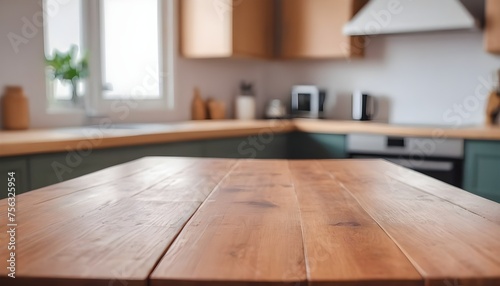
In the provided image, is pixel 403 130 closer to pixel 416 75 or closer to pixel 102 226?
pixel 416 75

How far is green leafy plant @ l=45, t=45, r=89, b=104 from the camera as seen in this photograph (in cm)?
268

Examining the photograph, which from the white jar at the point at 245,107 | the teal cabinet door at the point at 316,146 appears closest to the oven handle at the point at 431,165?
the teal cabinet door at the point at 316,146

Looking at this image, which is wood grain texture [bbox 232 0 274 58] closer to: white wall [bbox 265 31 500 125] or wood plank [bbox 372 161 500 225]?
white wall [bbox 265 31 500 125]

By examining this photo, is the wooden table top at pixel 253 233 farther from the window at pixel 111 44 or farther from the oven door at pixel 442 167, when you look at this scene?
the window at pixel 111 44

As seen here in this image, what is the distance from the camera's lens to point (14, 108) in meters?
2.40

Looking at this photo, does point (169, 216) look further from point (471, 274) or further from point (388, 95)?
point (388, 95)

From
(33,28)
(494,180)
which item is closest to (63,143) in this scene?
(33,28)

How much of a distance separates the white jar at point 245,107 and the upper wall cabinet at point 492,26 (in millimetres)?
1594

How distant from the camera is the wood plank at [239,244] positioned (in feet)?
1.86

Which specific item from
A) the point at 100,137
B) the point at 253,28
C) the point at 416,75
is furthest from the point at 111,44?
the point at 416,75

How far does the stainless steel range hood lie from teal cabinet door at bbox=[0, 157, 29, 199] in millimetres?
2121

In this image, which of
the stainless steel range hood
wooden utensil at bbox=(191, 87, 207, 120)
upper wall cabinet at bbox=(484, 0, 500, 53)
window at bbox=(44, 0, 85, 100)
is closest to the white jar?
wooden utensil at bbox=(191, 87, 207, 120)

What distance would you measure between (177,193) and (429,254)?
59 centimetres

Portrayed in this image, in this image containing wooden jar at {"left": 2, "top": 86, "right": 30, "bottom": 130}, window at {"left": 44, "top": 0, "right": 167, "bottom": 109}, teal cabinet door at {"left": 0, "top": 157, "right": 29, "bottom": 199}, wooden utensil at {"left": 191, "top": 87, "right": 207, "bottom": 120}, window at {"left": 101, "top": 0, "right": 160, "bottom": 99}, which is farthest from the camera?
wooden utensil at {"left": 191, "top": 87, "right": 207, "bottom": 120}
